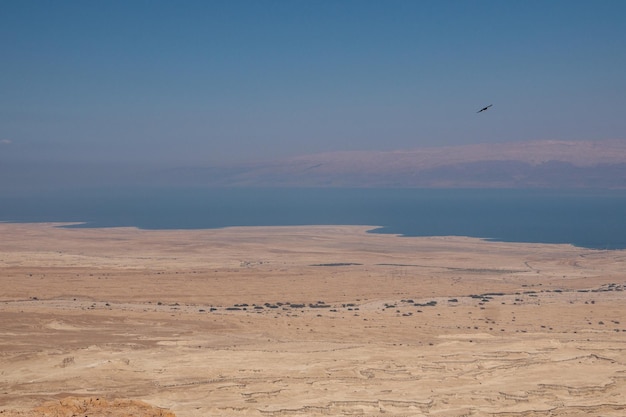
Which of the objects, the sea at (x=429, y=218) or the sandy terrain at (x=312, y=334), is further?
the sea at (x=429, y=218)

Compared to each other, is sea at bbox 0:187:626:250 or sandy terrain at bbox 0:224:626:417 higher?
sea at bbox 0:187:626:250

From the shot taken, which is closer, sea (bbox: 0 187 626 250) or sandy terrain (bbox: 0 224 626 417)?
sandy terrain (bbox: 0 224 626 417)

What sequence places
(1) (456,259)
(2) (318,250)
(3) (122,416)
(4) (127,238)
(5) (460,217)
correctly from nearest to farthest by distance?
1. (3) (122,416)
2. (1) (456,259)
3. (2) (318,250)
4. (4) (127,238)
5. (5) (460,217)

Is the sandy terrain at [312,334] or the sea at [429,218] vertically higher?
the sea at [429,218]

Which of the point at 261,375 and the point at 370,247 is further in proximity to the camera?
the point at 370,247

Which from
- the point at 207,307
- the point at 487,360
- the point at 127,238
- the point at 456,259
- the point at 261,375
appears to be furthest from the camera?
the point at 127,238

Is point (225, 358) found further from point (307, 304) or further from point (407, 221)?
point (407, 221)

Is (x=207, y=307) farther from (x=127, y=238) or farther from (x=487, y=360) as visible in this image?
(x=127, y=238)

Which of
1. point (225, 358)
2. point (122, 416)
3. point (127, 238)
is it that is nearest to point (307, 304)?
point (225, 358)
